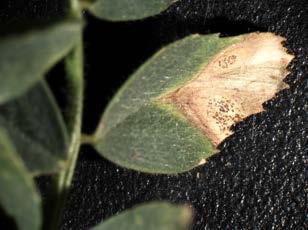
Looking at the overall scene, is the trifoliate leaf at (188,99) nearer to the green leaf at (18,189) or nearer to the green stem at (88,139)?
the green stem at (88,139)

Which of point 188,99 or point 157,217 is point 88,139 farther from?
point 188,99

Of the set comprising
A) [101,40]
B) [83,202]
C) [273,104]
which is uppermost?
[101,40]

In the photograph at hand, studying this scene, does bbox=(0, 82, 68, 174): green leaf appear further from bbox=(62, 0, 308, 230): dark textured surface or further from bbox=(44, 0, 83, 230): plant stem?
bbox=(62, 0, 308, 230): dark textured surface

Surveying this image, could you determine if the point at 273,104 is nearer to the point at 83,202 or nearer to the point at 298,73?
the point at 298,73

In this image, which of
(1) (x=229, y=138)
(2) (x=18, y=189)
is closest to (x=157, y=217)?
(2) (x=18, y=189)

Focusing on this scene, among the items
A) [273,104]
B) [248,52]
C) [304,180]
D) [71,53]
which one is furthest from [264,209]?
[71,53]

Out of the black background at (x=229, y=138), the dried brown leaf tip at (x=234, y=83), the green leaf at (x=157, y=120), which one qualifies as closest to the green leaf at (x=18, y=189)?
the green leaf at (x=157, y=120)
